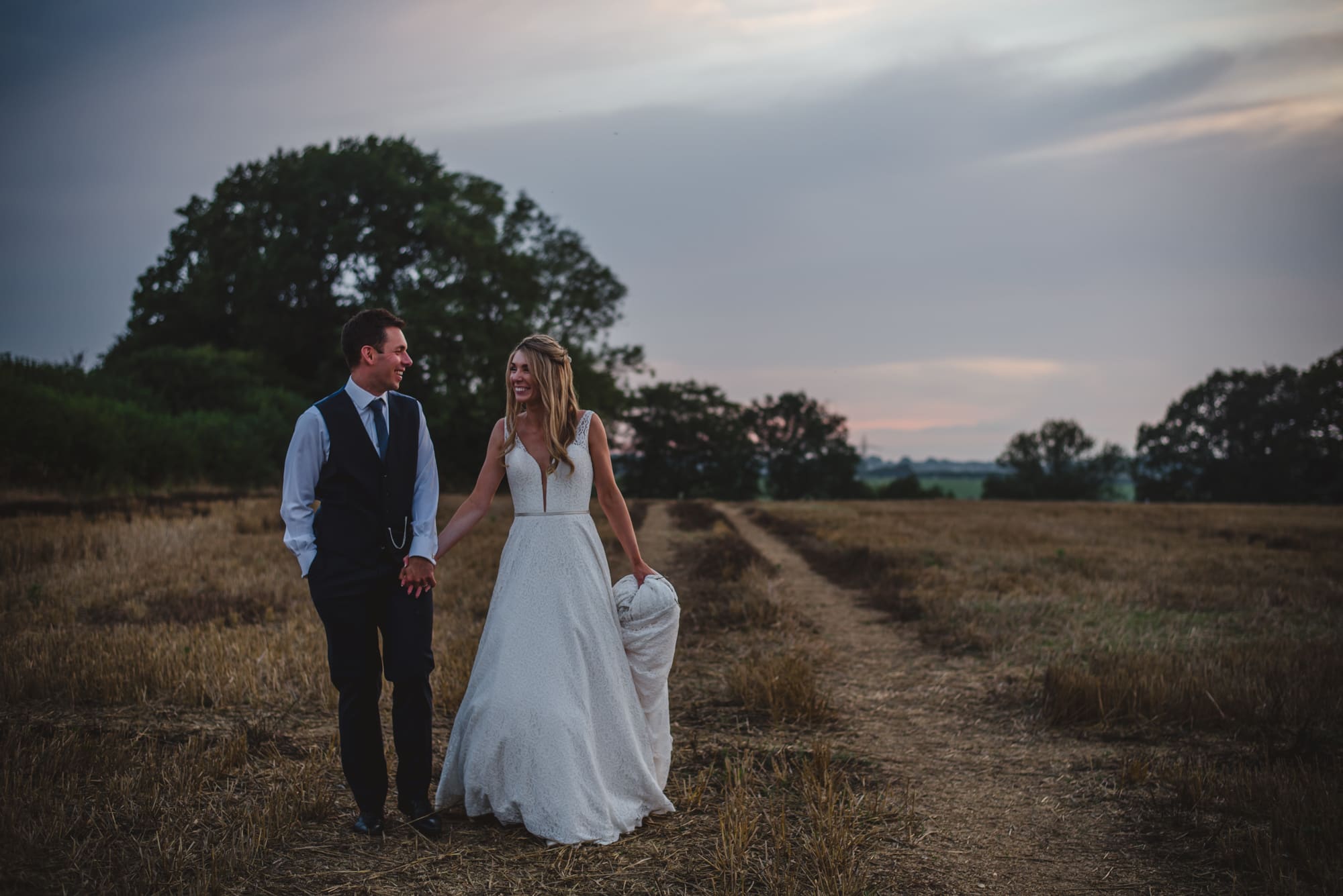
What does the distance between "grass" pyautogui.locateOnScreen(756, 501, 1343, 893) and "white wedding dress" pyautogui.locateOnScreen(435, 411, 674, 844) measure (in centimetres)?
290

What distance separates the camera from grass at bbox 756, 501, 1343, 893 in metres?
4.57

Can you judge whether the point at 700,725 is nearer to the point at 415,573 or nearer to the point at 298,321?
the point at 415,573

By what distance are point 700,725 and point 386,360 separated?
3640 millimetres

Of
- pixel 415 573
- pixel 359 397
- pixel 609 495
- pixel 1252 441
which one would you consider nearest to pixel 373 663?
pixel 415 573

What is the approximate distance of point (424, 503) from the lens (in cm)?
425

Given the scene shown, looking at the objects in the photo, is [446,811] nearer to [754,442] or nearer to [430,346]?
[430,346]

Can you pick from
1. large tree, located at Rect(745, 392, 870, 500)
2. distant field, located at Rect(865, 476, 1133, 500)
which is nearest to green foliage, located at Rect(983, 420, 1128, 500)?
distant field, located at Rect(865, 476, 1133, 500)

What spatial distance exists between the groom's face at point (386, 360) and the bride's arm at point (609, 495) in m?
1.02

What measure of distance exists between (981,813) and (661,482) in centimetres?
6743

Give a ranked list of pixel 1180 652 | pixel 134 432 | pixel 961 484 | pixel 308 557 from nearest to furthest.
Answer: pixel 308 557, pixel 1180 652, pixel 134 432, pixel 961 484

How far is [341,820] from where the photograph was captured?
14.6ft

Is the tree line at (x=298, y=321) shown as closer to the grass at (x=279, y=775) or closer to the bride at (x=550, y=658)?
the grass at (x=279, y=775)

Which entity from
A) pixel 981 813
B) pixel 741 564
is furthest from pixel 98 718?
pixel 741 564

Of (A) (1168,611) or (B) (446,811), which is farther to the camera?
(A) (1168,611)
